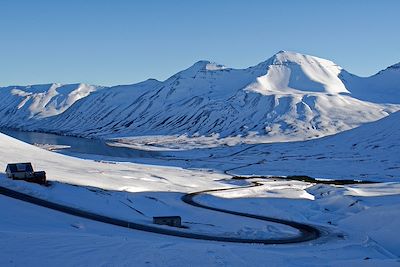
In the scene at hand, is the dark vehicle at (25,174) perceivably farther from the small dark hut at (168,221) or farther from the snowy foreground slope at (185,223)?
the small dark hut at (168,221)

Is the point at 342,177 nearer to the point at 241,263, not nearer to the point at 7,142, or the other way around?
the point at 7,142

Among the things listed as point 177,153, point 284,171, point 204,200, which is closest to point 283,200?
point 204,200

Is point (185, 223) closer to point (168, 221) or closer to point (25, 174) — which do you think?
point (168, 221)

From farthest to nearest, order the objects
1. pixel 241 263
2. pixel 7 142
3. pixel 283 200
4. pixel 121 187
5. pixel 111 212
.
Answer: pixel 7 142 < pixel 283 200 < pixel 121 187 < pixel 111 212 < pixel 241 263

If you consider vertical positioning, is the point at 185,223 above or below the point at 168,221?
below

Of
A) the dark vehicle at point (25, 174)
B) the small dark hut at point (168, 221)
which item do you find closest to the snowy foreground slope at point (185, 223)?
the small dark hut at point (168, 221)

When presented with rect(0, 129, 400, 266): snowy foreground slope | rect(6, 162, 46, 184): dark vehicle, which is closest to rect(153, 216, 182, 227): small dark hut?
rect(0, 129, 400, 266): snowy foreground slope

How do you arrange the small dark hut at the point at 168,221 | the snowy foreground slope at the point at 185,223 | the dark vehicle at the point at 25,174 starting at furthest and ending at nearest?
the dark vehicle at the point at 25,174, the small dark hut at the point at 168,221, the snowy foreground slope at the point at 185,223

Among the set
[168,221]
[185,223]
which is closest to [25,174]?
[185,223]

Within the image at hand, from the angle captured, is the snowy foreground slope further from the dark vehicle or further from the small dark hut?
the dark vehicle
